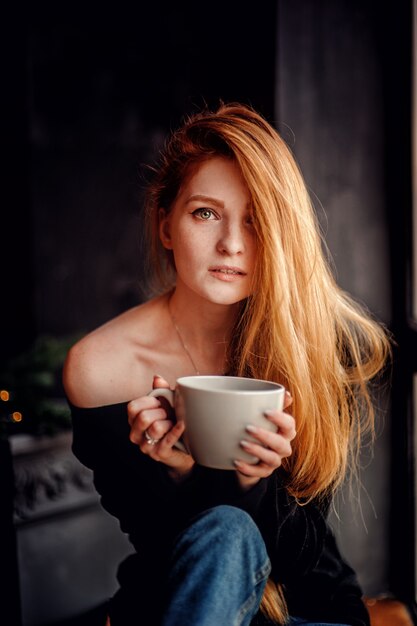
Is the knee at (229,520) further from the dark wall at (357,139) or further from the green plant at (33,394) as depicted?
the green plant at (33,394)

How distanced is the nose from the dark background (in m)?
0.50

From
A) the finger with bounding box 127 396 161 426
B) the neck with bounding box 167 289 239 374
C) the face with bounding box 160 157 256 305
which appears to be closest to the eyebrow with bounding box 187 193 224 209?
the face with bounding box 160 157 256 305

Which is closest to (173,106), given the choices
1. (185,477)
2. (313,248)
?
(313,248)

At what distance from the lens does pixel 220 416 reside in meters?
0.67

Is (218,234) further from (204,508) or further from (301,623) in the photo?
(301,623)

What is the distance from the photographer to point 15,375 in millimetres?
1630

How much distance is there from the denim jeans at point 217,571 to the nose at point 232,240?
319mm

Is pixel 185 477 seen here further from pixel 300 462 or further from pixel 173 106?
pixel 173 106

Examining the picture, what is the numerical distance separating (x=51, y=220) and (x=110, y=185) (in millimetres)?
275

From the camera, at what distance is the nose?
2.71 feet

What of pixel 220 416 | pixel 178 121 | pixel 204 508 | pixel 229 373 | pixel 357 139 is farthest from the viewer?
pixel 178 121

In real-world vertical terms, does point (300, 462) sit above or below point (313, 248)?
below

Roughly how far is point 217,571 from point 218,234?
41 cm

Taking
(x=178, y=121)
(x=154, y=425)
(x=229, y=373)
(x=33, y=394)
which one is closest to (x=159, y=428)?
(x=154, y=425)
